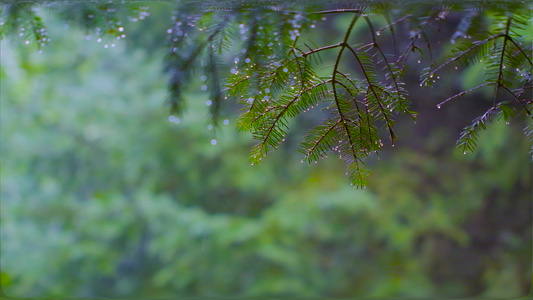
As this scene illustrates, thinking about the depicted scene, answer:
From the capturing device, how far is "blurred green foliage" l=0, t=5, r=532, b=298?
68.3 inches

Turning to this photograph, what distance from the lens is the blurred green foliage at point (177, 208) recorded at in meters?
1.73

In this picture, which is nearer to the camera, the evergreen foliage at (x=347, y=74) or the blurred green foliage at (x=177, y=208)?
the evergreen foliage at (x=347, y=74)

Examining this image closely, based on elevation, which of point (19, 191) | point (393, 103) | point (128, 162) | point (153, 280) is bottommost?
point (153, 280)

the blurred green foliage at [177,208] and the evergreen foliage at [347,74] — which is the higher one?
the evergreen foliage at [347,74]

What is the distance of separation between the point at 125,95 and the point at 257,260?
83cm

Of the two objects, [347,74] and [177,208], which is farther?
[177,208]

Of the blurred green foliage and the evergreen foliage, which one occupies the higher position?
the evergreen foliage

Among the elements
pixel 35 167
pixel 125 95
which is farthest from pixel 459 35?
pixel 35 167

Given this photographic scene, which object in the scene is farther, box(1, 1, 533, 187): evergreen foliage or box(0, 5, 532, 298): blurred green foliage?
box(0, 5, 532, 298): blurred green foliage

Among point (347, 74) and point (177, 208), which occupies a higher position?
point (347, 74)

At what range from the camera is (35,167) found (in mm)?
1805

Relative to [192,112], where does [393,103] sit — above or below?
above

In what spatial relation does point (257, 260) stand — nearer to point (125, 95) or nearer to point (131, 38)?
point (125, 95)

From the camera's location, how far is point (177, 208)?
70.4 inches
